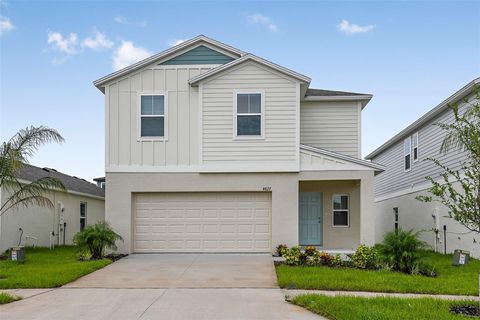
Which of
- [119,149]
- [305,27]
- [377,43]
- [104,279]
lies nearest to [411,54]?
[377,43]

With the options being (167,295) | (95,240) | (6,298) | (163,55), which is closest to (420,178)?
(163,55)

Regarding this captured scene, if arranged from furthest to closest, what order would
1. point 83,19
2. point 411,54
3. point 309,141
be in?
point 309,141, point 411,54, point 83,19

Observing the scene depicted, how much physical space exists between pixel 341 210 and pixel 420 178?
435 cm

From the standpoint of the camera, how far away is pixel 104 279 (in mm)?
10820

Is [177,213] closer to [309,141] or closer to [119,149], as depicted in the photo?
[119,149]

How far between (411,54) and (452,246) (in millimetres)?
6747

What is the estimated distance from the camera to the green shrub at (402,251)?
11.6m

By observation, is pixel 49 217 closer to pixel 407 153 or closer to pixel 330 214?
pixel 330 214

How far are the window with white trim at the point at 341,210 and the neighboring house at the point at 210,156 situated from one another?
1859mm

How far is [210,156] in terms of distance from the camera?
15.0 m

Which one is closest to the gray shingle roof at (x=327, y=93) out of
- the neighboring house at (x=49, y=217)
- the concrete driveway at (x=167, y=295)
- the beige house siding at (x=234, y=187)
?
the beige house siding at (x=234, y=187)

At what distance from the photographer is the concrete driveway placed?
299 inches

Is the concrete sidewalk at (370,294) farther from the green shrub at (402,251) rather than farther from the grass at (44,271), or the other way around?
the grass at (44,271)

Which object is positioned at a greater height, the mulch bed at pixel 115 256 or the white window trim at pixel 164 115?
the white window trim at pixel 164 115
